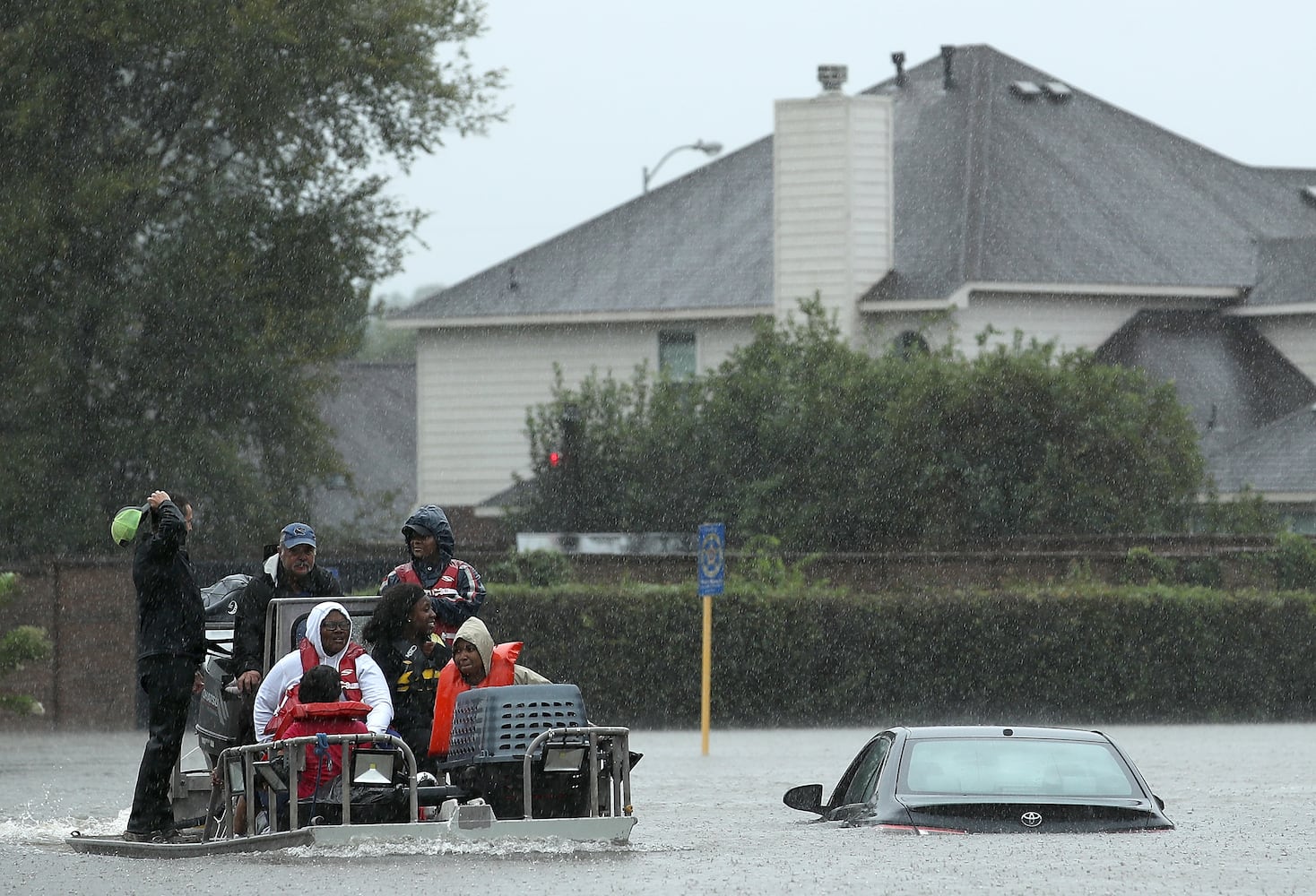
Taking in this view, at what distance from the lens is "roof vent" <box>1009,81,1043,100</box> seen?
5031cm

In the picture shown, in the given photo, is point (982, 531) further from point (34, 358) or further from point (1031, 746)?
point (1031, 746)

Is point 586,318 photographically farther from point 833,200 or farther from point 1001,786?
point 1001,786

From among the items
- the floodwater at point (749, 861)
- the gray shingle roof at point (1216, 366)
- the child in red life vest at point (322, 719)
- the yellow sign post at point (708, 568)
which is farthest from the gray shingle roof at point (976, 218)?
the child in red life vest at point (322, 719)

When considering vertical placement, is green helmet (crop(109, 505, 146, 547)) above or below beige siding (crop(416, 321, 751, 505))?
below

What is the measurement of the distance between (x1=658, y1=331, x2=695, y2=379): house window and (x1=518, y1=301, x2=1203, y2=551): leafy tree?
13.3 feet

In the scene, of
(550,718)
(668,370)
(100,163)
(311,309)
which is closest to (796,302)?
(668,370)

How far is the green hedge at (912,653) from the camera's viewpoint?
1255 inches

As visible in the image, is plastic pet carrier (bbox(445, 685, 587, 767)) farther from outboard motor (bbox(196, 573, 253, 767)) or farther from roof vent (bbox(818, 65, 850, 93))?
roof vent (bbox(818, 65, 850, 93))

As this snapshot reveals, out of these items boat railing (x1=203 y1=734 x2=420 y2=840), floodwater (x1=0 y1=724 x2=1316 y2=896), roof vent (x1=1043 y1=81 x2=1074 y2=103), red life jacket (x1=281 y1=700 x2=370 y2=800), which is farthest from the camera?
roof vent (x1=1043 y1=81 x2=1074 y2=103)

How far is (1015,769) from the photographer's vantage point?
41.6 ft

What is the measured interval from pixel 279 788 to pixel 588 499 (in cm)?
3071

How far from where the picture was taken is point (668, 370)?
43938 mm

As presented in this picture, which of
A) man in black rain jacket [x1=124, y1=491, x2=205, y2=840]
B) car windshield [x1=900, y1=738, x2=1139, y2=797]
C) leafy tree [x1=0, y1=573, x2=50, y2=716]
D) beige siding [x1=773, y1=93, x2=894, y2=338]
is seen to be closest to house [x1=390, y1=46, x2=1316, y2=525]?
beige siding [x1=773, y1=93, x2=894, y2=338]

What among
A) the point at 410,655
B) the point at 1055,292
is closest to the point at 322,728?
the point at 410,655
